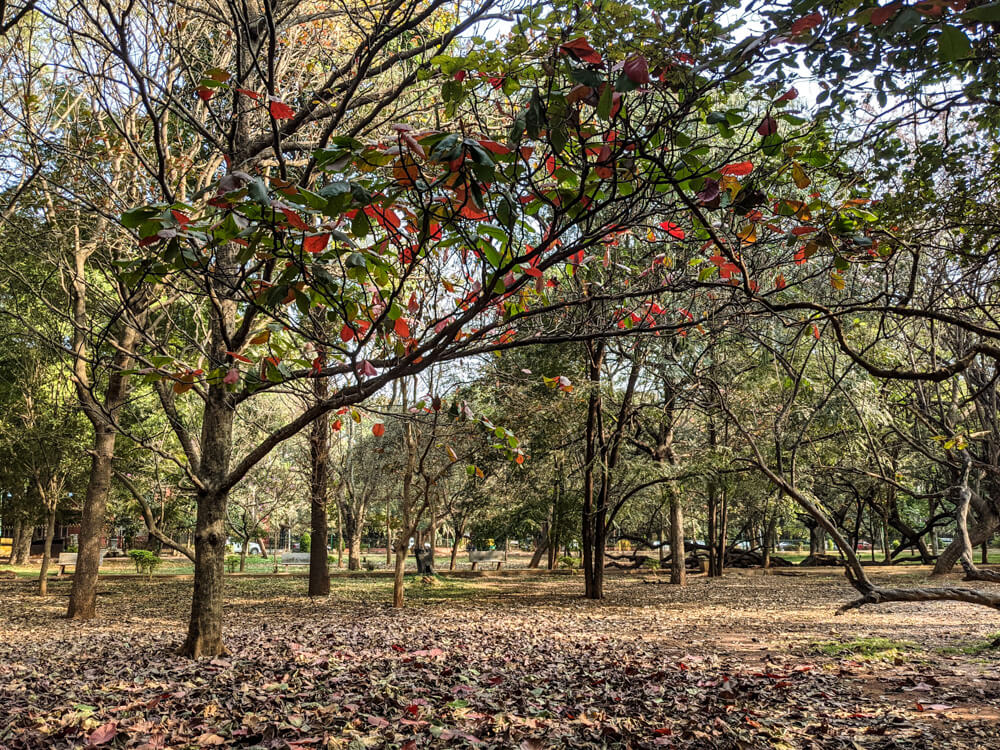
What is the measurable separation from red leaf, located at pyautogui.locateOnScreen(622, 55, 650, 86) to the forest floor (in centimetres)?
302

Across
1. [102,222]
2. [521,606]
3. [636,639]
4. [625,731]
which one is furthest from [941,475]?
[102,222]

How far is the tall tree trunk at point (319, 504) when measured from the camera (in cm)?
1258

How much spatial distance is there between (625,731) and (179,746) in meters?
2.26

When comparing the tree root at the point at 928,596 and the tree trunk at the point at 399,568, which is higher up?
the tree root at the point at 928,596

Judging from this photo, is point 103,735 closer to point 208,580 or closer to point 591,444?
point 208,580

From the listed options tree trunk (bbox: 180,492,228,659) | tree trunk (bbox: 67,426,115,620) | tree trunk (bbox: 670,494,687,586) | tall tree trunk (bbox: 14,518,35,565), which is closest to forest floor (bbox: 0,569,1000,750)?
tree trunk (bbox: 180,492,228,659)

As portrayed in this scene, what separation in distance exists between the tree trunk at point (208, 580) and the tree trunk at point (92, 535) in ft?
17.2

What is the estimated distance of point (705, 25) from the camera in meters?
2.76

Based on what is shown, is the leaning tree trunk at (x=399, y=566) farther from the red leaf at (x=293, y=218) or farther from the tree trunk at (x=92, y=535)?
the red leaf at (x=293, y=218)

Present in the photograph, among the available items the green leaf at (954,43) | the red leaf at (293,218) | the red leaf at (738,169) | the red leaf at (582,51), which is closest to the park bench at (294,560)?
the red leaf at (293,218)

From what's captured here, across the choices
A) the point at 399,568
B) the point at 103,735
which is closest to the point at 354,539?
the point at 399,568

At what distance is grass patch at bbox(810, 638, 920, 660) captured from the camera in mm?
6317

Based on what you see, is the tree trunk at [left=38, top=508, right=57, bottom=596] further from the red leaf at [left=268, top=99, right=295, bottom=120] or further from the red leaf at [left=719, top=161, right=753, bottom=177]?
the red leaf at [left=719, top=161, right=753, bottom=177]

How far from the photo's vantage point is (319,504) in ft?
42.7
